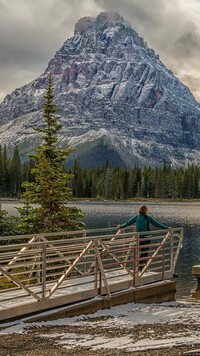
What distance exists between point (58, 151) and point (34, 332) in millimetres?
18687

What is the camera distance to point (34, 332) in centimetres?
1148

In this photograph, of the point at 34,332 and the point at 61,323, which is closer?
the point at 34,332

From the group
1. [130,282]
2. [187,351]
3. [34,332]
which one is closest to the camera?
[187,351]

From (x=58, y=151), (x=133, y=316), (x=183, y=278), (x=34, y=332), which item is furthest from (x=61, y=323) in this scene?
(x=183, y=278)

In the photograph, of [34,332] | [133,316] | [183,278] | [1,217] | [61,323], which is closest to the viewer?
A: [34,332]

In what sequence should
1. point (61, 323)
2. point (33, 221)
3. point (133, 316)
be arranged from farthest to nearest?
point (33, 221) < point (133, 316) < point (61, 323)

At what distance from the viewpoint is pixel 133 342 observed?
35.4 feet

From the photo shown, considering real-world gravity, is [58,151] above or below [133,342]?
above

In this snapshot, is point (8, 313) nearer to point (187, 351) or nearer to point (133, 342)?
point (133, 342)

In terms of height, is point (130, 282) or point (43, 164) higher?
point (43, 164)

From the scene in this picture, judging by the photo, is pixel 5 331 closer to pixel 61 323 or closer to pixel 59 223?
pixel 61 323

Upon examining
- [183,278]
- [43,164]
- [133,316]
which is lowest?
[183,278]

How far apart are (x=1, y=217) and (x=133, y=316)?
1835 centimetres

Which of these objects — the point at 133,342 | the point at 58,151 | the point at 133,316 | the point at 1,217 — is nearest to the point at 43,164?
the point at 58,151
